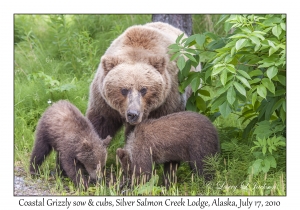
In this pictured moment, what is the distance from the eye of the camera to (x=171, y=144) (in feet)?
22.1

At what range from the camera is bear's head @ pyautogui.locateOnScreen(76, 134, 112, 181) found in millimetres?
6738

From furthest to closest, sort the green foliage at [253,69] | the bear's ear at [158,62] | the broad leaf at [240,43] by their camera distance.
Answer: the bear's ear at [158,62]
the green foliage at [253,69]
the broad leaf at [240,43]

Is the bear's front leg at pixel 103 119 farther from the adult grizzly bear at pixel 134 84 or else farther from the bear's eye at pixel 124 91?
the bear's eye at pixel 124 91

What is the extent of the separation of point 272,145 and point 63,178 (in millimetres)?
2811

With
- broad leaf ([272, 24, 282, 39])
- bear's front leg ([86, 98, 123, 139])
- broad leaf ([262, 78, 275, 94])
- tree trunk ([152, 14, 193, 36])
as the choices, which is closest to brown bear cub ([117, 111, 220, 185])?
bear's front leg ([86, 98, 123, 139])

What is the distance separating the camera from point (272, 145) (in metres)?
6.43

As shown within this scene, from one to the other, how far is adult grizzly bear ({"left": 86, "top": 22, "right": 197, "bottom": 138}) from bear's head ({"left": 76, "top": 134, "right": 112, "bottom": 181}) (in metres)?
0.54

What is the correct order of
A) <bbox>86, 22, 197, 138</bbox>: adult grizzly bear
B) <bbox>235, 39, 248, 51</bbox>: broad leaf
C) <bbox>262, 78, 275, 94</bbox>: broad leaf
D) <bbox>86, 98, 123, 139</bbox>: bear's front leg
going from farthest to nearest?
<bbox>86, 98, 123, 139</bbox>: bear's front leg < <bbox>86, 22, 197, 138</bbox>: adult grizzly bear < <bbox>262, 78, 275, 94</bbox>: broad leaf < <bbox>235, 39, 248, 51</bbox>: broad leaf

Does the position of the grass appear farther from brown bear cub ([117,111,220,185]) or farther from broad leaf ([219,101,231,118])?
broad leaf ([219,101,231,118])

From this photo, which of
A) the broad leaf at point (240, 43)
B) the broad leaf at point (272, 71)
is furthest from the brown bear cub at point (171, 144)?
the broad leaf at point (240, 43)

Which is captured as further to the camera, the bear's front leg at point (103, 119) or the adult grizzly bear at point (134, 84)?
the bear's front leg at point (103, 119)

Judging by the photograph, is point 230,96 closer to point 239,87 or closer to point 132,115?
point 239,87

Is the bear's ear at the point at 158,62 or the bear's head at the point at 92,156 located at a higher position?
the bear's ear at the point at 158,62

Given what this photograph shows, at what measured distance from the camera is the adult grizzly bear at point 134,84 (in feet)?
22.4
